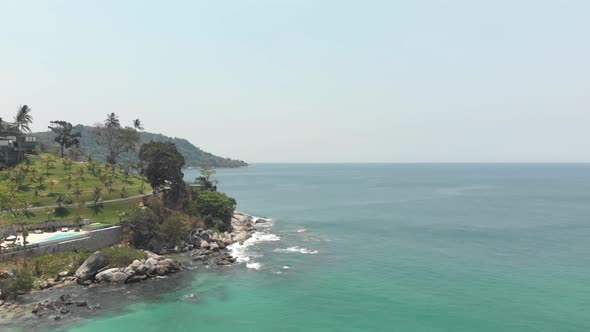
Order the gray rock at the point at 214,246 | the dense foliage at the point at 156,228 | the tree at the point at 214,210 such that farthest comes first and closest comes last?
1. the tree at the point at 214,210
2. the gray rock at the point at 214,246
3. the dense foliage at the point at 156,228

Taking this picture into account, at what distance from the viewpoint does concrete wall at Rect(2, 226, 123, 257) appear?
6612 centimetres

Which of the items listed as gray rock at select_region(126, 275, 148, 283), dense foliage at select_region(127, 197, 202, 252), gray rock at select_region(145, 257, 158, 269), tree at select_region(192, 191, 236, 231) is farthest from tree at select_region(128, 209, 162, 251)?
gray rock at select_region(126, 275, 148, 283)

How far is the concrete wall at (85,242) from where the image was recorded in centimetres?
6612

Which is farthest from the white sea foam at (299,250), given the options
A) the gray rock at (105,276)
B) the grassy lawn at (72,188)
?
the grassy lawn at (72,188)

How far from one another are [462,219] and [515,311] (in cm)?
7846

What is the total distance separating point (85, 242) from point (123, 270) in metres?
15.2

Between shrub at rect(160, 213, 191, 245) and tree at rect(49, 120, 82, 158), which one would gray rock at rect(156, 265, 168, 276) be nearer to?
shrub at rect(160, 213, 191, 245)

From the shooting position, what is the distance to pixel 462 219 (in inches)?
4911

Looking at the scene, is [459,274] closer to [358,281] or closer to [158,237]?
[358,281]

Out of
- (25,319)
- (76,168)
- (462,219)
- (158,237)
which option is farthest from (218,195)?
(462,219)

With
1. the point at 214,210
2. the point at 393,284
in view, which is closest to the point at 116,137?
the point at 214,210

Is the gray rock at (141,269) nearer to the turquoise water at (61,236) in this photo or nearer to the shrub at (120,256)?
the shrub at (120,256)

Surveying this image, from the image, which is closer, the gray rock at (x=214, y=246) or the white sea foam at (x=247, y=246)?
the white sea foam at (x=247, y=246)

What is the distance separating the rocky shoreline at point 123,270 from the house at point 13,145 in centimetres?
7047
